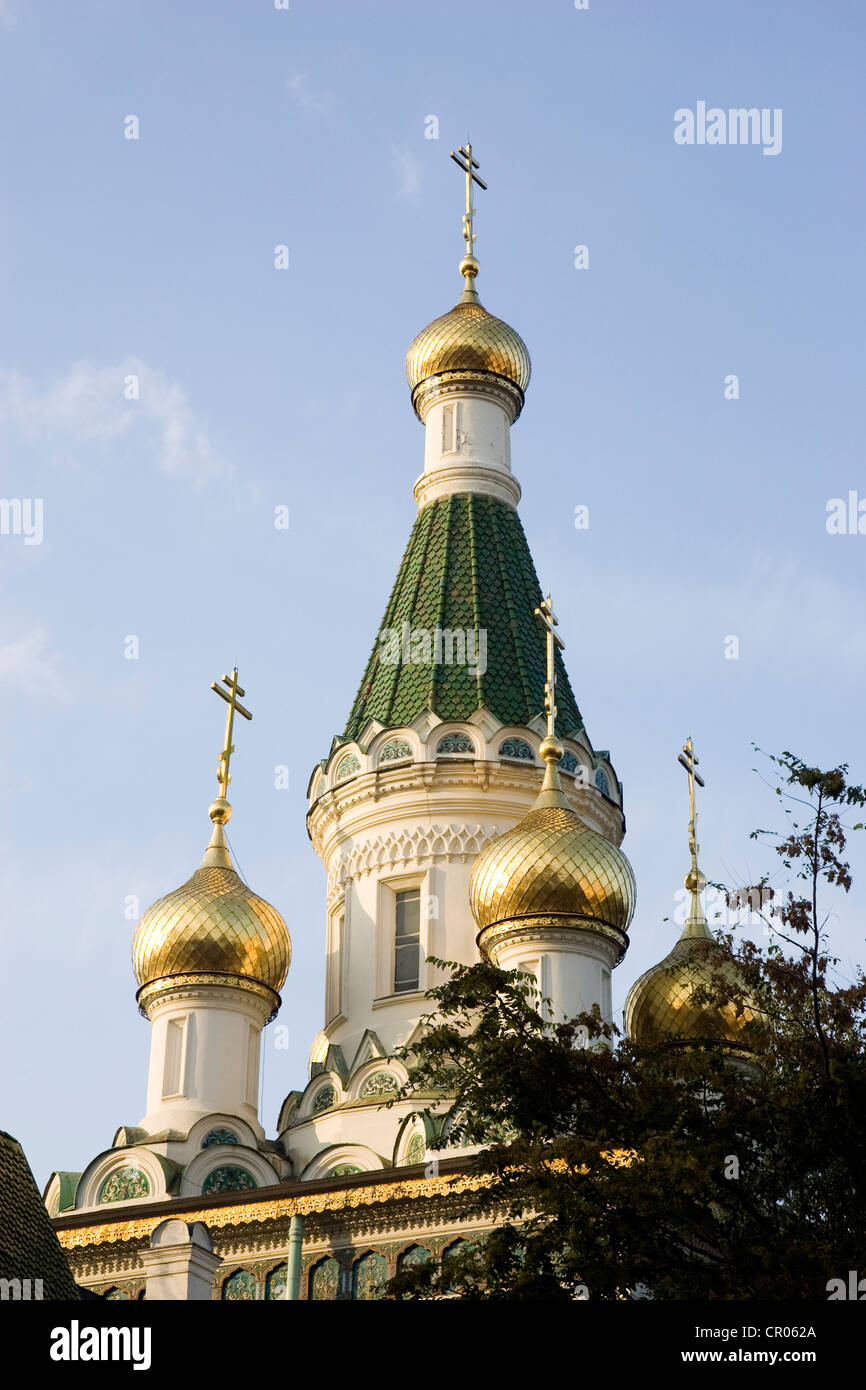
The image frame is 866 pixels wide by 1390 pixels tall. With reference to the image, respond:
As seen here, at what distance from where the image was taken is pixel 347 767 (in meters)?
25.0

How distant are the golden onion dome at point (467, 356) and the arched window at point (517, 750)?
5.42 m

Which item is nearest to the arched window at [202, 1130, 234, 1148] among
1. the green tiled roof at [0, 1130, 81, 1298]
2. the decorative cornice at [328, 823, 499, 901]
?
the decorative cornice at [328, 823, 499, 901]

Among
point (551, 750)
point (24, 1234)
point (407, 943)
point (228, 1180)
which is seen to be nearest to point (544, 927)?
point (551, 750)

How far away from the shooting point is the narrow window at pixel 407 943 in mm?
23500

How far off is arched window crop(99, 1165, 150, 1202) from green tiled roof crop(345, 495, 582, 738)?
20.0ft

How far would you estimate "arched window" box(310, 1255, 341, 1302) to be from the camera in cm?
1994

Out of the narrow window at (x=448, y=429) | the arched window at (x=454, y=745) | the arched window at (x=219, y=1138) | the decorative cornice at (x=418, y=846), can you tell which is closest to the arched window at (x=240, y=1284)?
the arched window at (x=219, y=1138)

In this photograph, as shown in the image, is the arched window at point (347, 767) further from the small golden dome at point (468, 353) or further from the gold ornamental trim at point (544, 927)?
the small golden dome at point (468, 353)

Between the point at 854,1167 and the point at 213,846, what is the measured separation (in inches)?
510

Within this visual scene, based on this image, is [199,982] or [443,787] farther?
[443,787]

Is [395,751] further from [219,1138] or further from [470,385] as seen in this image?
[470,385]

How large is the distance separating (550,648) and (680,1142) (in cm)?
1252

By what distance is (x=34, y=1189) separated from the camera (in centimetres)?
800
